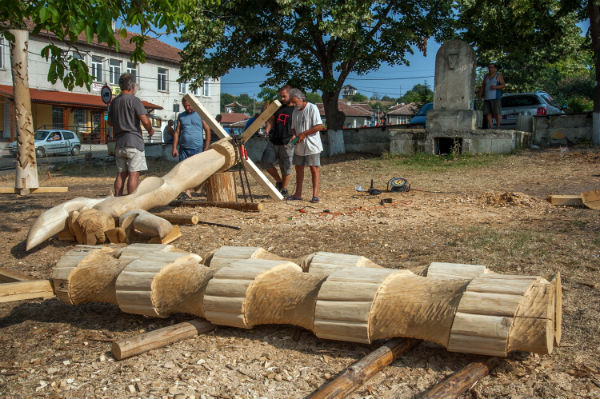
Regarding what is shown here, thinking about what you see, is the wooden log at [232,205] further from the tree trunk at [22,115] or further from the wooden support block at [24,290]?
the wooden support block at [24,290]

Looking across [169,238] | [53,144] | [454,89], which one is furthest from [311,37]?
[53,144]

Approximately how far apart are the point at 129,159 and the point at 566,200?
583 centimetres

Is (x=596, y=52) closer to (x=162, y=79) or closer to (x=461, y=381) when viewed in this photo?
A: (x=461, y=381)

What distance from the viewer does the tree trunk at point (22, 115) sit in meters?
9.13

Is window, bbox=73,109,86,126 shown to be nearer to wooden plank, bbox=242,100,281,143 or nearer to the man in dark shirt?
the man in dark shirt

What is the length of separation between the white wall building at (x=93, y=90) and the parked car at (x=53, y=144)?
1543 mm

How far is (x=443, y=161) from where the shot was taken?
40.8 feet

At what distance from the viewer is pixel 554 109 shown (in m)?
17.9

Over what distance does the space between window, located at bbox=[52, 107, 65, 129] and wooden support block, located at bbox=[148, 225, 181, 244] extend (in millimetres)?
32858

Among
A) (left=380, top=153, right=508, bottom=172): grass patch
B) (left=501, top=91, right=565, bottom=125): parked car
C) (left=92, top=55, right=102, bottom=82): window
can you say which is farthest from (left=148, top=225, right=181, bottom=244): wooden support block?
(left=92, top=55, right=102, bottom=82): window

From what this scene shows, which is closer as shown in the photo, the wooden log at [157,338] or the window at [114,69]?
the wooden log at [157,338]

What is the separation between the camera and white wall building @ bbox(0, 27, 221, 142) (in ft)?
107

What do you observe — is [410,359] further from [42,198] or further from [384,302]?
[42,198]

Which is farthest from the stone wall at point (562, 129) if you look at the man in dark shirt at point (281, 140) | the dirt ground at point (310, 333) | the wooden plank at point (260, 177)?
the wooden plank at point (260, 177)
